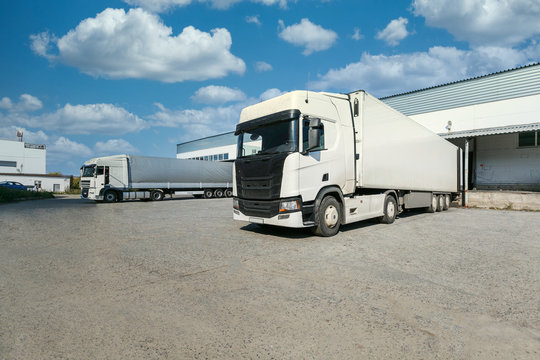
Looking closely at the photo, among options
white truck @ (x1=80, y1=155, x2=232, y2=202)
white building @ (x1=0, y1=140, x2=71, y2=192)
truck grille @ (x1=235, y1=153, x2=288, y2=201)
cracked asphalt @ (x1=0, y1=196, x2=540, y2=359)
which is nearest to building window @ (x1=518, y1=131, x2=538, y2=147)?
cracked asphalt @ (x1=0, y1=196, x2=540, y2=359)

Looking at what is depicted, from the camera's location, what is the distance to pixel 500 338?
2641 mm

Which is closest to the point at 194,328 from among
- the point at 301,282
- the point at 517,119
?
the point at 301,282

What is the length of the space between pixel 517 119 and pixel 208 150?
1428 inches

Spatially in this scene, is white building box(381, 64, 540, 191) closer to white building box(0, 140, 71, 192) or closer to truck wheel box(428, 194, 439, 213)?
truck wheel box(428, 194, 439, 213)

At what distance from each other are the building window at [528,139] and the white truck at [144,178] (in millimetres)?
21118

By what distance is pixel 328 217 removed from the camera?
7.19 meters

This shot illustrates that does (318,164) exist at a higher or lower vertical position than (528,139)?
lower

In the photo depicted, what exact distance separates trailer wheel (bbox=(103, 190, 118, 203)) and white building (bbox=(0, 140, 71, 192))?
36993 mm

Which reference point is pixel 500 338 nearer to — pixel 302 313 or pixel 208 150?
pixel 302 313

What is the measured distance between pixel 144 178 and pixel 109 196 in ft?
8.23

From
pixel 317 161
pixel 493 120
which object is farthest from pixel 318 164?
pixel 493 120

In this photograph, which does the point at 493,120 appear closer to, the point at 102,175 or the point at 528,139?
the point at 528,139

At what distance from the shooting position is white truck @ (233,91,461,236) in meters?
6.60

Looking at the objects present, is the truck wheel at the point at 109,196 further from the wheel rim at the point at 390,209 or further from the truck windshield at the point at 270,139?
the wheel rim at the point at 390,209
